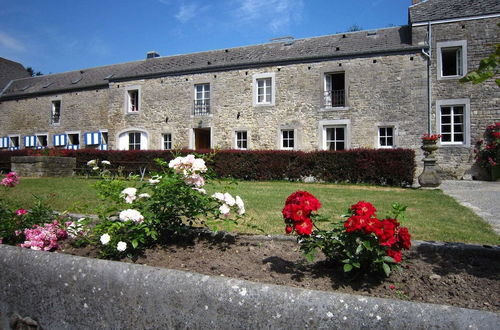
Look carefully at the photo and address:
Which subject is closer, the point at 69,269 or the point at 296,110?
the point at 69,269

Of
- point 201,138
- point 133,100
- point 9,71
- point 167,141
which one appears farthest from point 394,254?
point 9,71

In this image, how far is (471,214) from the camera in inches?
215

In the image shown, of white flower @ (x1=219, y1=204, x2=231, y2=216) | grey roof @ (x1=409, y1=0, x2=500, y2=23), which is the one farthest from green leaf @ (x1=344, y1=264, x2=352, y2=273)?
grey roof @ (x1=409, y1=0, x2=500, y2=23)

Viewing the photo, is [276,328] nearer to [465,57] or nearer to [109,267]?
[109,267]

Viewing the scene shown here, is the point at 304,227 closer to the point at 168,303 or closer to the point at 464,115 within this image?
the point at 168,303

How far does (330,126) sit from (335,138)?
0.61 m

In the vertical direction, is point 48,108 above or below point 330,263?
above

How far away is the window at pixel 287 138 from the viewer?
52.5 ft

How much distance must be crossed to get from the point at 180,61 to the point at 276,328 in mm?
19432

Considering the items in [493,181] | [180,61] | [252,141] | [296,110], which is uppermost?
[180,61]

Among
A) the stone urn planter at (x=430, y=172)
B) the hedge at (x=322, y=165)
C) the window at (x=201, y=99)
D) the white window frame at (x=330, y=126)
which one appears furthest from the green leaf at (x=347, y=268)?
the window at (x=201, y=99)

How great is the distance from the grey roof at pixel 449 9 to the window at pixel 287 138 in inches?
276

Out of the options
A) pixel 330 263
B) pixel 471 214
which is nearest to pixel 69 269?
pixel 330 263

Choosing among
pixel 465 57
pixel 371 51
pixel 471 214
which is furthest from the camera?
pixel 371 51
